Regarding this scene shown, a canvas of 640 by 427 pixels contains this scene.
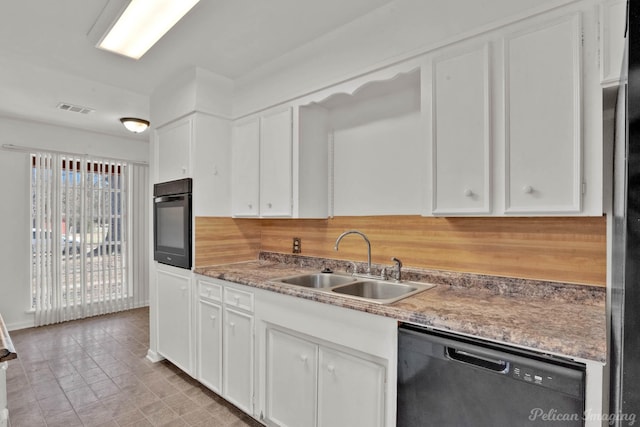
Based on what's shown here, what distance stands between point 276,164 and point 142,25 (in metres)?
1.21

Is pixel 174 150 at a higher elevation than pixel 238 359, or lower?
higher

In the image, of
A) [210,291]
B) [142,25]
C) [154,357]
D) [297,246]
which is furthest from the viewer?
[154,357]

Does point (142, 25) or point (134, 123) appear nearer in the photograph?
point (142, 25)

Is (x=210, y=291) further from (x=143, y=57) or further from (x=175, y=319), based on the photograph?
(x=143, y=57)

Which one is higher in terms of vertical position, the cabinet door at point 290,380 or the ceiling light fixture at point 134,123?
the ceiling light fixture at point 134,123

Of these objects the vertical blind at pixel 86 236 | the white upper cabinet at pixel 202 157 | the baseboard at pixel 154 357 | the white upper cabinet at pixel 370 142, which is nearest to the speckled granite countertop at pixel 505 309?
the white upper cabinet at pixel 370 142

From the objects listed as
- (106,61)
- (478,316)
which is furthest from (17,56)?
(478,316)

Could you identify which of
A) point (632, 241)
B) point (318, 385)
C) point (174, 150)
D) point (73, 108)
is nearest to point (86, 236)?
point (73, 108)

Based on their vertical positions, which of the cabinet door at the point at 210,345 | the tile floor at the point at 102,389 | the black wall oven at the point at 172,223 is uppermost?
the black wall oven at the point at 172,223

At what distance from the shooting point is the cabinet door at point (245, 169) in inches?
109

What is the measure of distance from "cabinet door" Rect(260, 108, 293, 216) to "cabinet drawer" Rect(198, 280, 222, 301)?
2.19 feet

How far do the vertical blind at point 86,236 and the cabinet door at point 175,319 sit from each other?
7.58 ft

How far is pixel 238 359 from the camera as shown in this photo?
2.31 m

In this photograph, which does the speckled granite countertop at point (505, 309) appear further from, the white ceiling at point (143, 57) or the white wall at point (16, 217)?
the white wall at point (16, 217)
